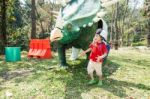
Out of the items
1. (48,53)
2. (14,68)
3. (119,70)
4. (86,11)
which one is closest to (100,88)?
(86,11)

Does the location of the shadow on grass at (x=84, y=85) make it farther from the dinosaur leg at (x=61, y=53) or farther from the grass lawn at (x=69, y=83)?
the dinosaur leg at (x=61, y=53)

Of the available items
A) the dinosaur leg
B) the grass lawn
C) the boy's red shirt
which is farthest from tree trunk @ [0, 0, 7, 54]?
the boy's red shirt

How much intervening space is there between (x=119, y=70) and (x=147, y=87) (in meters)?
2.08

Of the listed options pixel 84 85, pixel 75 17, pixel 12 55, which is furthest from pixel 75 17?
pixel 12 55

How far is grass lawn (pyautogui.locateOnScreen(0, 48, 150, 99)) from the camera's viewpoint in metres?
7.32

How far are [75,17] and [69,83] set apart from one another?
1838 mm

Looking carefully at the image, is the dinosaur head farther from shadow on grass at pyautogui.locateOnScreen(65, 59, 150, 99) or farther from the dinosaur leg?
the dinosaur leg

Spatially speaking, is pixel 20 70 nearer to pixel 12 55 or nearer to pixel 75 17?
pixel 12 55

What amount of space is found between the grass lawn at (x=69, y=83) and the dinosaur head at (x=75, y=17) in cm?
126

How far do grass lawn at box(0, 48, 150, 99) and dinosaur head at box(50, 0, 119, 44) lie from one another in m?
1.26

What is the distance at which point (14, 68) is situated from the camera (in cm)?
1048

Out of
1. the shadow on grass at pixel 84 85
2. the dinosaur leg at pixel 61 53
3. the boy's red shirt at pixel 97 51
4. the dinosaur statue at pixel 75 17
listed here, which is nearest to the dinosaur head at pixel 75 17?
the dinosaur statue at pixel 75 17

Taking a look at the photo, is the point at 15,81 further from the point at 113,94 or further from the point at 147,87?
the point at 147,87

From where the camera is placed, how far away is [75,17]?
735 centimetres
